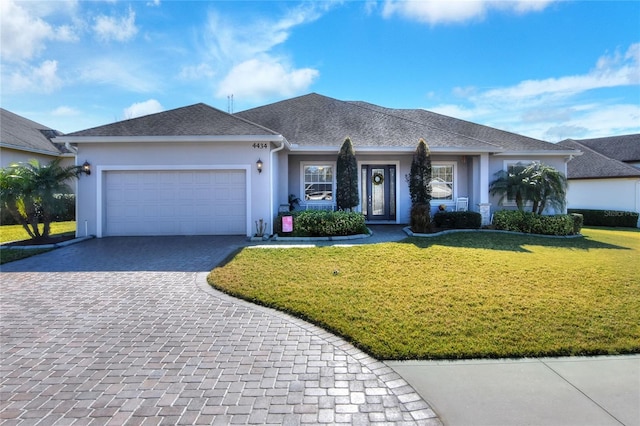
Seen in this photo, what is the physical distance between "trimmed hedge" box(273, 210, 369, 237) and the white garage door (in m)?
2.05

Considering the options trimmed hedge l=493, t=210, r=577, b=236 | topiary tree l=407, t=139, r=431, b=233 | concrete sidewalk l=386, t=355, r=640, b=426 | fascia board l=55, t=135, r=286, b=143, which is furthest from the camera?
topiary tree l=407, t=139, r=431, b=233

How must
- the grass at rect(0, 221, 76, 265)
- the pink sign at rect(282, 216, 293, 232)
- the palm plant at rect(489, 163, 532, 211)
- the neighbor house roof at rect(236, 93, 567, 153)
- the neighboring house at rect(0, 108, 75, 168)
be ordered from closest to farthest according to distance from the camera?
the grass at rect(0, 221, 76, 265), the pink sign at rect(282, 216, 293, 232), the palm plant at rect(489, 163, 532, 211), the neighbor house roof at rect(236, 93, 567, 153), the neighboring house at rect(0, 108, 75, 168)

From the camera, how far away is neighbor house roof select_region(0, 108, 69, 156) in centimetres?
1634

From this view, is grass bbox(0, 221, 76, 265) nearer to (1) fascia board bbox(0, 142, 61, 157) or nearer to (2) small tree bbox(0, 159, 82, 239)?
(2) small tree bbox(0, 159, 82, 239)

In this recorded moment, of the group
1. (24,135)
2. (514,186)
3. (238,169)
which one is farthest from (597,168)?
(24,135)

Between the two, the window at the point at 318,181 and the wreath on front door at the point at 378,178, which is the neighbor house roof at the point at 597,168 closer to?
the wreath on front door at the point at 378,178

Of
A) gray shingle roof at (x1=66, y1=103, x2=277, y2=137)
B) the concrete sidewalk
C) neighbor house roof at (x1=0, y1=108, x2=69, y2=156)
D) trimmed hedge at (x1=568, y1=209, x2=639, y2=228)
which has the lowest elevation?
the concrete sidewalk

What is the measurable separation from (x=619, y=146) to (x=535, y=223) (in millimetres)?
22344

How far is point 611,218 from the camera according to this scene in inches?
746

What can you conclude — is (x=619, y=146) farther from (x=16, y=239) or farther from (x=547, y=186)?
(x=16, y=239)

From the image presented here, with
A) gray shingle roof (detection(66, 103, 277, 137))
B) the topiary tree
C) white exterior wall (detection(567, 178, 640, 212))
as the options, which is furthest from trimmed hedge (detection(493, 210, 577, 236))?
white exterior wall (detection(567, 178, 640, 212))

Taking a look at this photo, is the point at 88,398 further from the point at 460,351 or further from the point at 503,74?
the point at 503,74

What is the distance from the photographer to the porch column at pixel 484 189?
536 inches

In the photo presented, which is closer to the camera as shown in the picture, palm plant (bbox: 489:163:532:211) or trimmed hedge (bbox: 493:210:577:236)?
trimmed hedge (bbox: 493:210:577:236)
